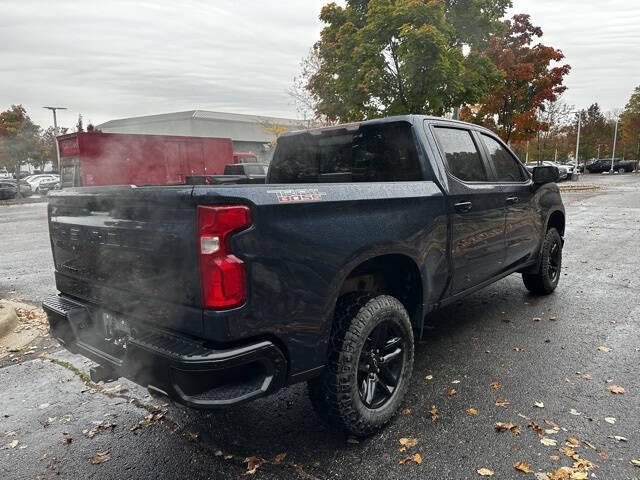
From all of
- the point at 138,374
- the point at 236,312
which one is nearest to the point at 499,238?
the point at 236,312

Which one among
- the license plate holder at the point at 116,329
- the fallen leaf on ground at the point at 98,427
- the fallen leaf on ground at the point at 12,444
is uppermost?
the license plate holder at the point at 116,329

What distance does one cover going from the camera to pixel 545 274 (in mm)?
5430

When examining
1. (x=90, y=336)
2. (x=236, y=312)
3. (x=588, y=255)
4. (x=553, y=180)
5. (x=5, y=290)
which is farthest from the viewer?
(x=588, y=255)

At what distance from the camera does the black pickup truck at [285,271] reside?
2125 millimetres

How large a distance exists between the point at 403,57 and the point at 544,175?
8.59m

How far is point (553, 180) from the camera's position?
4.94m

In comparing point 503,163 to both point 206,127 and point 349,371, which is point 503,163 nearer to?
point 349,371

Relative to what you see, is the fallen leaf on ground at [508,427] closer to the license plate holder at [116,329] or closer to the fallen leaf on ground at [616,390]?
the fallen leaf on ground at [616,390]

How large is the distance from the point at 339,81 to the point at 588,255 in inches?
335

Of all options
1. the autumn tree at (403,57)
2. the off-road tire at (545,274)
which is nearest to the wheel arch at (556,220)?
the off-road tire at (545,274)

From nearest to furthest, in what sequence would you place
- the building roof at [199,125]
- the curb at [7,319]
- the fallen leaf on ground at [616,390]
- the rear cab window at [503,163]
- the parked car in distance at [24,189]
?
1. the fallen leaf on ground at [616,390]
2. the rear cab window at [503,163]
3. the curb at [7,319]
4. the parked car in distance at [24,189]
5. the building roof at [199,125]

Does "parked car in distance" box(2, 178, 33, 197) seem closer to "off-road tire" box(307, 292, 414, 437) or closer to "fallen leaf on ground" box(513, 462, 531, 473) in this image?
"off-road tire" box(307, 292, 414, 437)

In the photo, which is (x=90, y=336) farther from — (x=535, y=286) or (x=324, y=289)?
(x=535, y=286)

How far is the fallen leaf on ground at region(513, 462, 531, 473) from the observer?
2.47 m
